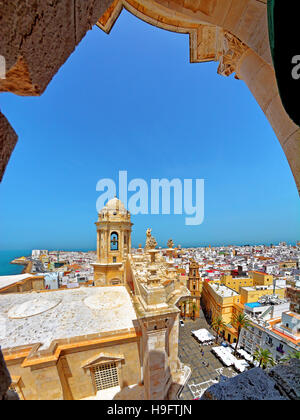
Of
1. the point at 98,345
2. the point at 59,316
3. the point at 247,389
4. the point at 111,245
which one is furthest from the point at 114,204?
the point at 247,389

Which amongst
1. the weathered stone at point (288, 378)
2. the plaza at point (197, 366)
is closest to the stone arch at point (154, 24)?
the weathered stone at point (288, 378)

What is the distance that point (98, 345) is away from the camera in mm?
6312

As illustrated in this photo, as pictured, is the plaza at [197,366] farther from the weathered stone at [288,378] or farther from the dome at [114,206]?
the weathered stone at [288,378]

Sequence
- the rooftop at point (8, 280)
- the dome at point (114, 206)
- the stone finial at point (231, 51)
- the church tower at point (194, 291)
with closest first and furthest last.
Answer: the stone finial at point (231, 51)
the rooftop at point (8, 280)
the dome at point (114, 206)
the church tower at point (194, 291)

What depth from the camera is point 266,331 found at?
19.7 meters

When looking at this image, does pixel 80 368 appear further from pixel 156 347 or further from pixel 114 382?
pixel 156 347

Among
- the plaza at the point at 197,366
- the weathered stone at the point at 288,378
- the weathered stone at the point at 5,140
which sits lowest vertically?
the plaza at the point at 197,366

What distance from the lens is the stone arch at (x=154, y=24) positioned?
3.44 ft

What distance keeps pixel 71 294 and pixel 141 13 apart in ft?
43.7

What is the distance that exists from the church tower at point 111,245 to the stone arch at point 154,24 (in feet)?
45.1

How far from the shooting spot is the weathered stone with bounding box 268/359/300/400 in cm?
182
